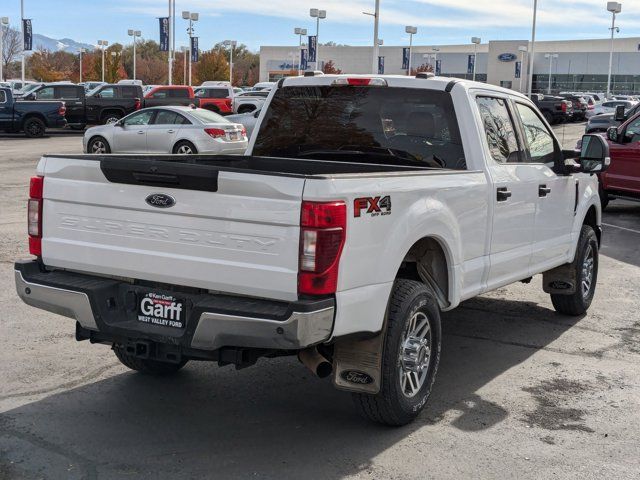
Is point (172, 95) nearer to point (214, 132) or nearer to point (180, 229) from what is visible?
point (214, 132)

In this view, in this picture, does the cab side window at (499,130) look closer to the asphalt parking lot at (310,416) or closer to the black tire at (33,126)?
the asphalt parking lot at (310,416)

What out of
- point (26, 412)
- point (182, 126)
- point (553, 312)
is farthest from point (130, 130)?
point (26, 412)

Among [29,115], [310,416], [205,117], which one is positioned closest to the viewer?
[310,416]

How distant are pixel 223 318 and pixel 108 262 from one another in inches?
34.1

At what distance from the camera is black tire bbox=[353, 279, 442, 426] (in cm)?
488

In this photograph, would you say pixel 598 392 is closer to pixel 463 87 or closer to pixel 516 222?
pixel 516 222

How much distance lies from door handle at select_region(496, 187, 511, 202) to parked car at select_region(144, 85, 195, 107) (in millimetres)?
34562

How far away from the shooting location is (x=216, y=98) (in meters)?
43.1

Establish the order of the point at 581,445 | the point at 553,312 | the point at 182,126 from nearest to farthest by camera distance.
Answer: the point at 581,445, the point at 553,312, the point at 182,126

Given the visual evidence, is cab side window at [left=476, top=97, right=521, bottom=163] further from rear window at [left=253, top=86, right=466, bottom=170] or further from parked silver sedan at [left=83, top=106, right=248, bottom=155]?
parked silver sedan at [left=83, top=106, right=248, bottom=155]

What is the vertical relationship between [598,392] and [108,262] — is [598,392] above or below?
below

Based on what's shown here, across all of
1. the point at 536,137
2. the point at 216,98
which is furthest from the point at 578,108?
the point at 536,137

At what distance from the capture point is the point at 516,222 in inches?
255

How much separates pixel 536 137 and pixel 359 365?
314 centimetres
